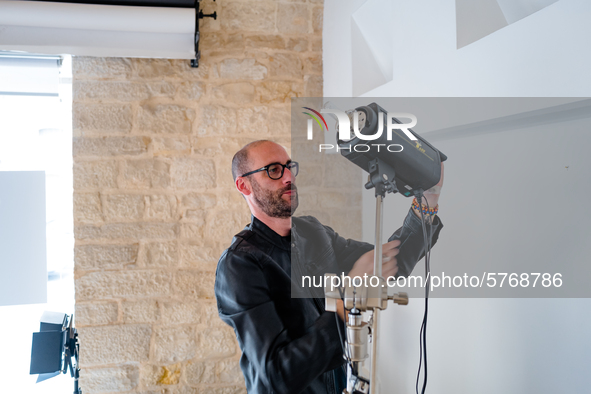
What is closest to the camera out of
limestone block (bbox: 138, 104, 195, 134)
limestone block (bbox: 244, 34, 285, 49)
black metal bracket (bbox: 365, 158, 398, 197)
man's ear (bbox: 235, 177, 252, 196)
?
black metal bracket (bbox: 365, 158, 398, 197)

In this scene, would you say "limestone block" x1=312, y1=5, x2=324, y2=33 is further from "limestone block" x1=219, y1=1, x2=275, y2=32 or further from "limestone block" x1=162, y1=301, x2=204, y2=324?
"limestone block" x1=162, y1=301, x2=204, y2=324

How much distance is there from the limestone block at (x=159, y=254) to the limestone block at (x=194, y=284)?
75 millimetres

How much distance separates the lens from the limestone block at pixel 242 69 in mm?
2168

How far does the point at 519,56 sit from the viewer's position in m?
0.96

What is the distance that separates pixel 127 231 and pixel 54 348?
2.02 feet

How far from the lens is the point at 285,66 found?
2244mm

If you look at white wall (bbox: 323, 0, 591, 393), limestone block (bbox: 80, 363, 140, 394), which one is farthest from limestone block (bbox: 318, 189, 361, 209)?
limestone block (bbox: 80, 363, 140, 394)

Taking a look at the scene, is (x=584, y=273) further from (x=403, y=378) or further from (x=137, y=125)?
(x=137, y=125)

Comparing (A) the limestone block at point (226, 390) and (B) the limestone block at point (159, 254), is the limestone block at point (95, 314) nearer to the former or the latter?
(B) the limestone block at point (159, 254)

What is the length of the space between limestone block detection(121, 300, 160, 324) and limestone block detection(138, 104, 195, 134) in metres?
0.89

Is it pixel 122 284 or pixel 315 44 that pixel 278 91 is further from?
pixel 122 284

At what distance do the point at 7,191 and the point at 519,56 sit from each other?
2251 mm

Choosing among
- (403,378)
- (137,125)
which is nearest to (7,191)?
(137,125)

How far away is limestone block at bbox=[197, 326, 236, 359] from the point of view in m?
2.12
